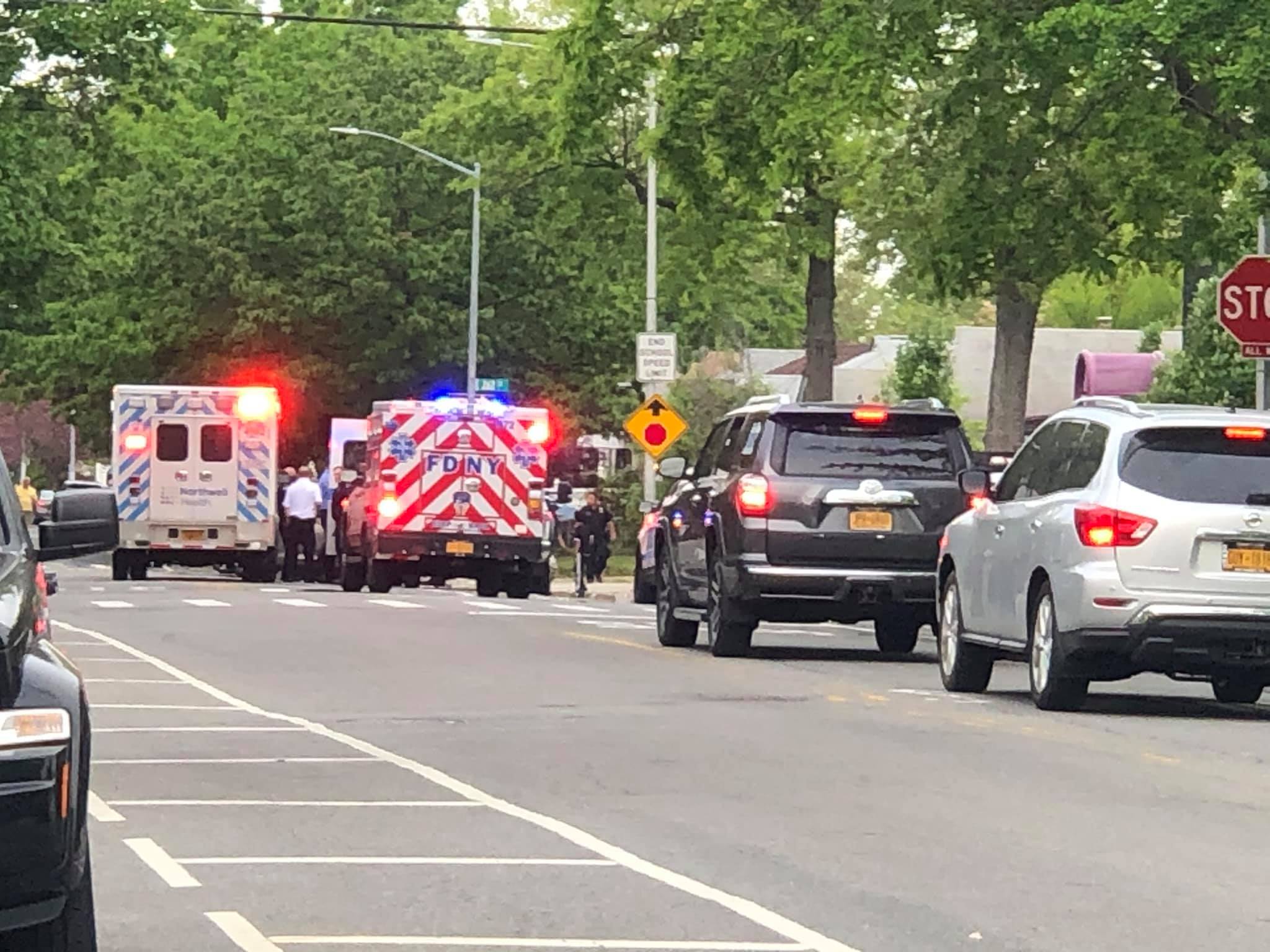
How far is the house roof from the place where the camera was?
134 m

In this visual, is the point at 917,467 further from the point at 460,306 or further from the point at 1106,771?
the point at 460,306

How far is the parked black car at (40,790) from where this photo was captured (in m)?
6.98

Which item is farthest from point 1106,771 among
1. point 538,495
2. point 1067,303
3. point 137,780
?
point 1067,303

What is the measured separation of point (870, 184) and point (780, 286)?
147 feet

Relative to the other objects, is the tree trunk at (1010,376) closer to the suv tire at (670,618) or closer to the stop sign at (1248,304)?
the suv tire at (670,618)

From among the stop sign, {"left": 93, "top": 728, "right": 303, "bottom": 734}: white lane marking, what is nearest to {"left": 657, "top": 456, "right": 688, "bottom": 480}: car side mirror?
the stop sign

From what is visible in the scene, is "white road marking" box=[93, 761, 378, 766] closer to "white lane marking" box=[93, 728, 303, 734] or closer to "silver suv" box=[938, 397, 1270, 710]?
"white lane marking" box=[93, 728, 303, 734]

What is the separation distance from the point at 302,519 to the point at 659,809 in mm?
33847

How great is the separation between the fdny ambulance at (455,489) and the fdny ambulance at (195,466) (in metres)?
3.57

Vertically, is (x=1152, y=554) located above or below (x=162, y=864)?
above

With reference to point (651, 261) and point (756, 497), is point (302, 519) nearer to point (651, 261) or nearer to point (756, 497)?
point (651, 261)

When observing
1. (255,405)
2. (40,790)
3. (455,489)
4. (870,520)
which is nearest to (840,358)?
(255,405)

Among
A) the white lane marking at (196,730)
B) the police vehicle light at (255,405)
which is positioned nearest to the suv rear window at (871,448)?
the white lane marking at (196,730)

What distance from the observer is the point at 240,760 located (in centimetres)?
1468
